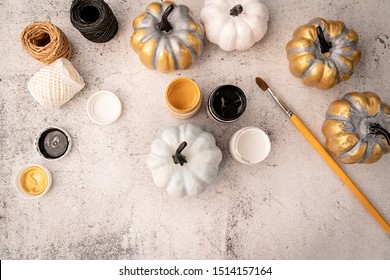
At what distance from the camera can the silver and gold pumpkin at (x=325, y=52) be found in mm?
770

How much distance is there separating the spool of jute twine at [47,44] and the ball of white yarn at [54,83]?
0.08 ft

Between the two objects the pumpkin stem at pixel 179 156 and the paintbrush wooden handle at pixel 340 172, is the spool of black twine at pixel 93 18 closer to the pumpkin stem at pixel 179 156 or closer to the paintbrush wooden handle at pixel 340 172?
the pumpkin stem at pixel 179 156

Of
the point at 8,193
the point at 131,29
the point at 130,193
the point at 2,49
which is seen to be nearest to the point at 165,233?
the point at 130,193

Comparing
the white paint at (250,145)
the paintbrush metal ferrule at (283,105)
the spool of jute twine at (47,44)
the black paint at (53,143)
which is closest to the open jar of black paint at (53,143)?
the black paint at (53,143)

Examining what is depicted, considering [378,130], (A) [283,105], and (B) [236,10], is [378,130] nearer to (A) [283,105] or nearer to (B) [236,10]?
(A) [283,105]

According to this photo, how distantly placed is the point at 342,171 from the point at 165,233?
1.42 ft

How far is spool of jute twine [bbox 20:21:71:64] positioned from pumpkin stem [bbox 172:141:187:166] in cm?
37

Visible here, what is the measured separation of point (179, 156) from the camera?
27.0 inches

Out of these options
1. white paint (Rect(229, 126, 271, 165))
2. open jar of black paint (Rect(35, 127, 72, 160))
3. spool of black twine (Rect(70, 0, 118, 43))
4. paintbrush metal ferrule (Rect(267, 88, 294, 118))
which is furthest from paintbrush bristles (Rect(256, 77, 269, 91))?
open jar of black paint (Rect(35, 127, 72, 160))

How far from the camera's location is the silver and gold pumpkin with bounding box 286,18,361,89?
2.52 feet

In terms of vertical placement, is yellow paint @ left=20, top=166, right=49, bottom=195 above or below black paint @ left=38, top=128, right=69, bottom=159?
below

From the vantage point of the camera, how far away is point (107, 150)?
0.85 metres

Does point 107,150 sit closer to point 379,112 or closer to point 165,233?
point 165,233

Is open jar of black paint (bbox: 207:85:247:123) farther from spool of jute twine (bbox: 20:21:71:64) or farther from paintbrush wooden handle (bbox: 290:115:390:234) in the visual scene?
spool of jute twine (bbox: 20:21:71:64)
